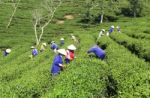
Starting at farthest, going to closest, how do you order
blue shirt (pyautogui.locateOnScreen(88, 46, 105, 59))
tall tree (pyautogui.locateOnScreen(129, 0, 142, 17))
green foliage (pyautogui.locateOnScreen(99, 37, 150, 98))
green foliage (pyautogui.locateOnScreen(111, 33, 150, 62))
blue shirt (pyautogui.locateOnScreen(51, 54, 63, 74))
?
tall tree (pyautogui.locateOnScreen(129, 0, 142, 17)) < green foliage (pyautogui.locateOnScreen(111, 33, 150, 62)) < blue shirt (pyautogui.locateOnScreen(88, 46, 105, 59)) < blue shirt (pyautogui.locateOnScreen(51, 54, 63, 74)) < green foliage (pyautogui.locateOnScreen(99, 37, 150, 98))

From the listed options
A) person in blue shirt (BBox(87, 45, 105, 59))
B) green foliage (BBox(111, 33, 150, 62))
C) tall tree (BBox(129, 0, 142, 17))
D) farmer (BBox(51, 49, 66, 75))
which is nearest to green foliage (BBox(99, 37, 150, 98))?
person in blue shirt (BBox(87, 45, 105, 59))

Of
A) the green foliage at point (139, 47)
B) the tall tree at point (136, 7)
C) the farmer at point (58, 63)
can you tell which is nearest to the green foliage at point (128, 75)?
the farmer at point (58, 63)

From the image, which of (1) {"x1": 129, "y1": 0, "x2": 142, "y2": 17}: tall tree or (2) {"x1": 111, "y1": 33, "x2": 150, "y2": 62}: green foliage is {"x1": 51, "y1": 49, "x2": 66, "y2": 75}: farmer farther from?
(1) {"x1": 129, "y1": 0, "x2": 142, "y2": 17}: tall tree

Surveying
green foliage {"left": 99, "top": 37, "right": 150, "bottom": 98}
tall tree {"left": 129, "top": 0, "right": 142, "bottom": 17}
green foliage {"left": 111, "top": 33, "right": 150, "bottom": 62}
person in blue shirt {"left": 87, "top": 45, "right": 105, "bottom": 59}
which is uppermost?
green foliage {"left": 99, "top": 37, "right": 150, "bottom": 98}

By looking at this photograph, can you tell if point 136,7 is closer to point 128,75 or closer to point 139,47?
point 139,47

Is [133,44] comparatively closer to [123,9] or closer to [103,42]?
[103,42]

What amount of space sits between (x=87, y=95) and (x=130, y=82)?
78.1 inches

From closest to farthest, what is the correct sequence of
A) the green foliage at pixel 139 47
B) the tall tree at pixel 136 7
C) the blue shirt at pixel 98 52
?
the blue shirt at pixel 98 52
the green foliage at pixel 139 47
the tall tree at pixel 136 7

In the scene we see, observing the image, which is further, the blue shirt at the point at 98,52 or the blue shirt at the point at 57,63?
the blue shirt at the point at 98,52

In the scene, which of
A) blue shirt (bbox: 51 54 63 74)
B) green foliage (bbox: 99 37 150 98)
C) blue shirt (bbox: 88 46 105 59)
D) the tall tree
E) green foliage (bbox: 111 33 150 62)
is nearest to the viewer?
green foliage (bbox: 99 37 150 98)

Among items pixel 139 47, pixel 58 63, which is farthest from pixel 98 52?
pixel 139 47

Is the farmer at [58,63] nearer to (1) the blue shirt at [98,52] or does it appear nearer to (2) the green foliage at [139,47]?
(1) the blue shirt at [98,52]

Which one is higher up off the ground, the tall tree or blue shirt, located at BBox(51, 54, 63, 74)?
blue shirt, located at BBox(51, 54, 63, 74)

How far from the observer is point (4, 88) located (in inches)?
787
